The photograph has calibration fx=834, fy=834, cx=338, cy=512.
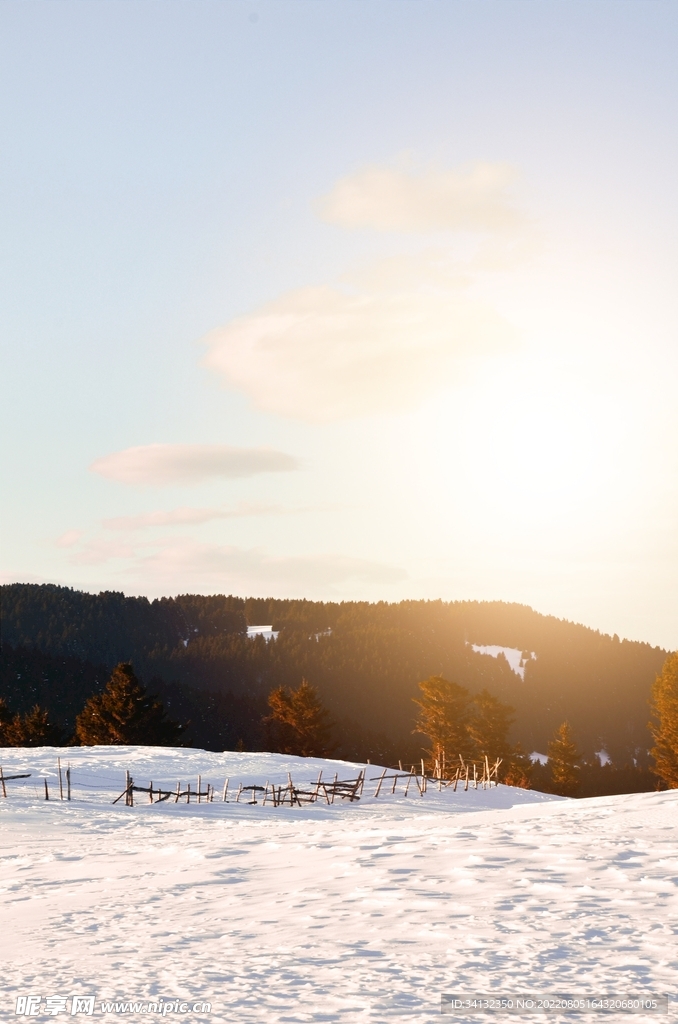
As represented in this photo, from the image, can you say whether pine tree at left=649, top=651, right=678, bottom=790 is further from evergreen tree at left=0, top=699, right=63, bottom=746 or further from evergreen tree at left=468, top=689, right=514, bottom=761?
evergreen tree at left=0, top=699, right=63, bottom=746

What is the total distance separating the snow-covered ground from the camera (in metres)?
9.62

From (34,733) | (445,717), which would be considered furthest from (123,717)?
(445,717)

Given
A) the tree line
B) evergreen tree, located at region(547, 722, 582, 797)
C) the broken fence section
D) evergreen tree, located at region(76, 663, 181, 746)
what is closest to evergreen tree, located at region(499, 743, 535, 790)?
the tree line

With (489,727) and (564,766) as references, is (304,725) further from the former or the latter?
(564,766)

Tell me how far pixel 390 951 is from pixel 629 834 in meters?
9.69

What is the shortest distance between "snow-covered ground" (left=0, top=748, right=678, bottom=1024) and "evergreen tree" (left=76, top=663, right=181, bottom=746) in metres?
51.0

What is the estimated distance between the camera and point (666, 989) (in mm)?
9141

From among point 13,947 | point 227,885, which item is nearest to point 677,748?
point 227,885

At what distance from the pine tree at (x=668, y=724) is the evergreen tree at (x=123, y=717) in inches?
1717

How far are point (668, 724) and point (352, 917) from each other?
65.4 m

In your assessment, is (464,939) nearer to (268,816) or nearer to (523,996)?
(523,996)

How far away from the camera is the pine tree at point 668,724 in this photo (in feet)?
230

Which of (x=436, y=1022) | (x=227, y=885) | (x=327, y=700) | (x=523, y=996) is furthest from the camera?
(x=327, y=700)

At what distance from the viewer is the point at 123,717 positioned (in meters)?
Result: 74.1
